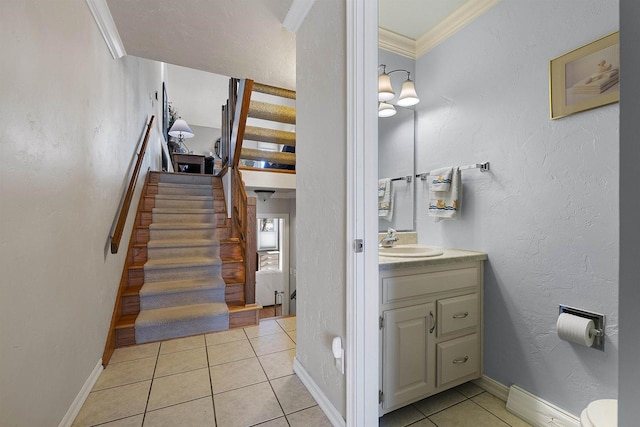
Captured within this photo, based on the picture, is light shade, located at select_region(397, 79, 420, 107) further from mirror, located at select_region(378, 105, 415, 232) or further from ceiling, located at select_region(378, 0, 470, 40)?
ceiling, located at select_region(378, 0, 470, 40)

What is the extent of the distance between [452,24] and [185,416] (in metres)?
2.92

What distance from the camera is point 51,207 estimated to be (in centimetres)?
124

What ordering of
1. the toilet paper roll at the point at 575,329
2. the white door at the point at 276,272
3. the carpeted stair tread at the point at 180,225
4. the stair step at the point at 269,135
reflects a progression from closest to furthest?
the toilet paper roll at the point at 575,329, the carpeted stair tread at the point at 180,225, the stair step at the point at 269,135, the white door at the point at 276,272

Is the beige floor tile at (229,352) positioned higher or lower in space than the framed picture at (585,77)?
lower

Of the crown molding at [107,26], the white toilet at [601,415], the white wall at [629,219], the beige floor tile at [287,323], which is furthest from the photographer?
the beige floor tile at [287,323]

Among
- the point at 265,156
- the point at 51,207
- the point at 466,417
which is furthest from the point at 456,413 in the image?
the point at 265,156

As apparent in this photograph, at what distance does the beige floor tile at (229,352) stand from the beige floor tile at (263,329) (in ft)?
0.57

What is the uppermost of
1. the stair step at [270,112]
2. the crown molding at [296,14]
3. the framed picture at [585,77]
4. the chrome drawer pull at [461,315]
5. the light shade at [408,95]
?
the stair step at [270,112]

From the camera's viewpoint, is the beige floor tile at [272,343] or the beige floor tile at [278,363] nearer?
the beige floor tile at [278,363]

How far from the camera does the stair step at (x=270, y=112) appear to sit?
3473mm

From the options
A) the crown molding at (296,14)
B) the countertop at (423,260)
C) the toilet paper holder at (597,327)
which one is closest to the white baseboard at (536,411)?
the toilet paper holder at (597,327)

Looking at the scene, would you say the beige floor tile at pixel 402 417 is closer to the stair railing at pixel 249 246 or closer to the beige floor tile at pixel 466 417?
the beige floor tile at pixel 466 417

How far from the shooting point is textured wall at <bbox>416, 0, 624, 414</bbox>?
4.40ft

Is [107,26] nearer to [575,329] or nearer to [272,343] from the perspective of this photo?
[272,343]
